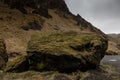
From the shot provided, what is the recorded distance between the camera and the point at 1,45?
4250 cm

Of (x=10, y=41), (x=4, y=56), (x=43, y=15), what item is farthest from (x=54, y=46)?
(x=43, y=15)

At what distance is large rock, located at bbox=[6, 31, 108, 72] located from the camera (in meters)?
32.6

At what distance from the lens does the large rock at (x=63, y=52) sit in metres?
32.6

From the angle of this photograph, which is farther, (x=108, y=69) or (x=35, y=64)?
(x=108, y=69)

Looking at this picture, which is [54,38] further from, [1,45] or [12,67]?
[1,45]

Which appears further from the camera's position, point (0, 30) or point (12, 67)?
point (0, 30)

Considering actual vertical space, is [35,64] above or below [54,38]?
below

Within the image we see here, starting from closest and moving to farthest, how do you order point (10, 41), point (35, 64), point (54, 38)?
point (35, 64), point (54, 38), point (10, 41)

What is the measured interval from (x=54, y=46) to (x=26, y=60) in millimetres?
3664

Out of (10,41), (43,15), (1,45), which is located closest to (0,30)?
(10,41)

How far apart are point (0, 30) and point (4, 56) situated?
96.5m

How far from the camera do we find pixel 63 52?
1286 inches

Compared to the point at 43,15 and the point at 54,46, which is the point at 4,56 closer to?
the point at 54,46

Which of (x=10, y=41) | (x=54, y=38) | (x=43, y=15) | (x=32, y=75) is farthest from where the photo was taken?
(x=43, y=15)
